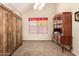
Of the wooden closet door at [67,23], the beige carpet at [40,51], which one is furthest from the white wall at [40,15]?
the wooden closet door at [67,23]

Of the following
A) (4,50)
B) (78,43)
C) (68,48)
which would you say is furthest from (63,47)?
(4,50)

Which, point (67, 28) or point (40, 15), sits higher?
point (40, 15)

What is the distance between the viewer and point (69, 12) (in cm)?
588

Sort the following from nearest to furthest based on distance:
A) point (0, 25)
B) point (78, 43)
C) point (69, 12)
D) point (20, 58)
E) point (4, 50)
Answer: point (20, 58), point (0, 25), point (4, 50), point (78, 43), point (69, 12)

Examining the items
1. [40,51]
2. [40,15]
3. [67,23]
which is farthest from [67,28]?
[40,15]

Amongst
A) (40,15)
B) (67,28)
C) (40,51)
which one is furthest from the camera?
(40,15)

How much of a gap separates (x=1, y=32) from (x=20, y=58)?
278cm

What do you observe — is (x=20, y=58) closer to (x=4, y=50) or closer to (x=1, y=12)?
(x=1, y=12)

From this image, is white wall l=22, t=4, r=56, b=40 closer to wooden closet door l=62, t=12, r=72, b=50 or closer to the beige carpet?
the beige carpet

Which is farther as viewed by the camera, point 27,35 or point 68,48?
point 27,35

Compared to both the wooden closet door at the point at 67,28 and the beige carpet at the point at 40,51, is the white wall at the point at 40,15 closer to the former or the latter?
the beige carpet at the point at 40,51

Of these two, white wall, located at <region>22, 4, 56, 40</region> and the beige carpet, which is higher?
white wall, located at <region>22, 4, 56, 40</region>

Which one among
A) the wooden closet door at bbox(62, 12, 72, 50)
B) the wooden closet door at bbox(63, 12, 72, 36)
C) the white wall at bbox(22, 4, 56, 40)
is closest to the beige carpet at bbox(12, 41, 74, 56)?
the wooden closet door at bbox(62, 12, 72, 50)

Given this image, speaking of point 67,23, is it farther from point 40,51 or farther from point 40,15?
point 40,15
